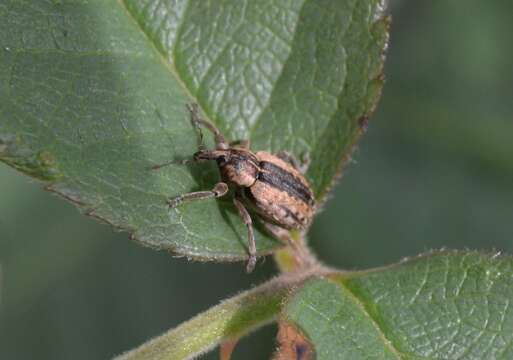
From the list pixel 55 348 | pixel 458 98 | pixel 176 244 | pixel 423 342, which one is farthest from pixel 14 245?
pixel 458 98

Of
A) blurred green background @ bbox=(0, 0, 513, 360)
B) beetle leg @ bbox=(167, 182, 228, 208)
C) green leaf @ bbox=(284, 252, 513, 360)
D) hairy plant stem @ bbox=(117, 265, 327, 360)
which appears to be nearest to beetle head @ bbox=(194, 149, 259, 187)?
beetle leg @ bbox=(167, 182, 228, 208)

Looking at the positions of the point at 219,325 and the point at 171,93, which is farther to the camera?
the point at 171,93

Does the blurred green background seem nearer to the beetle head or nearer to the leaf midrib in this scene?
the beetle head

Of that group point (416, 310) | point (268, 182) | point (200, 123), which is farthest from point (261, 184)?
point (416, 310)

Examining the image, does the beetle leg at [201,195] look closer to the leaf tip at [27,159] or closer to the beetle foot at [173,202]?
the beetle foot at [173,202]

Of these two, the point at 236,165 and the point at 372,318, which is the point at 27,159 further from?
the point at 372,318

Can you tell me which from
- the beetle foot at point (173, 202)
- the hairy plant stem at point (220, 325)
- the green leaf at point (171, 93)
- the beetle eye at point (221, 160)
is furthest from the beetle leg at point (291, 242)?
the beetle foot at point (173, 202)
